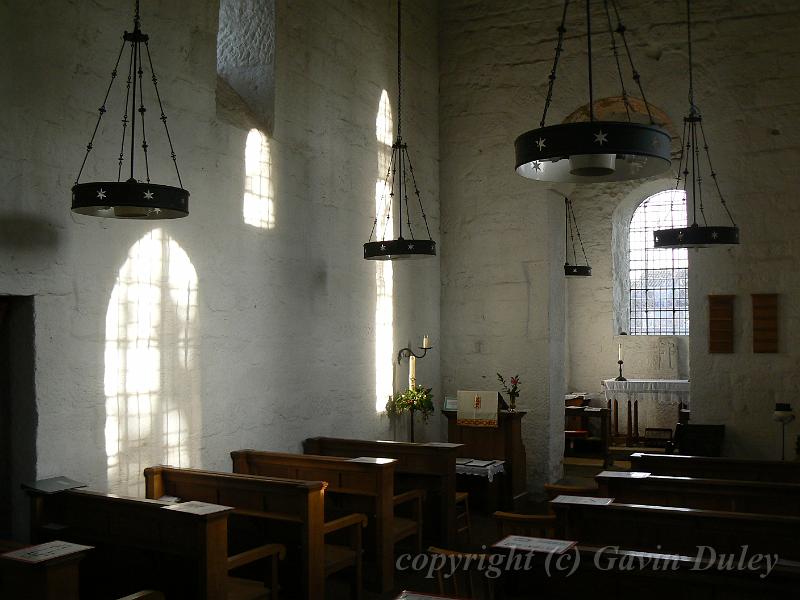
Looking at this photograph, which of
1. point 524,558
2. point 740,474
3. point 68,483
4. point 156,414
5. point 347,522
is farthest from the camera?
point 740,474

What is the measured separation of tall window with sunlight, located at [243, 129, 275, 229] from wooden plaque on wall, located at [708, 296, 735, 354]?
16.7 ft

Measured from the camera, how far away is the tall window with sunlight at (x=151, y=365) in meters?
5.88

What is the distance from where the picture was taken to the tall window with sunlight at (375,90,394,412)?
30.5ft

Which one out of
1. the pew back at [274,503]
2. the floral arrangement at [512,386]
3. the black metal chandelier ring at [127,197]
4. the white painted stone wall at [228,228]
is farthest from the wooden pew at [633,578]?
the floral arrangement at [512,386]

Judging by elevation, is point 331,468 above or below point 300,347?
below

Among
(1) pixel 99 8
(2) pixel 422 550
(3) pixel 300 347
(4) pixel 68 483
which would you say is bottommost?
(2) pixel 422 550

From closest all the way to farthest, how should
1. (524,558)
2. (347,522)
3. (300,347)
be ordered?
(524,558) < (347,522) < (300,347)

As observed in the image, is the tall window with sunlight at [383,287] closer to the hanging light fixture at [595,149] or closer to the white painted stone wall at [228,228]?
the white painted stone wall at [228,228]

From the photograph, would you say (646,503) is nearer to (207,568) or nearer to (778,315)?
(207,568)

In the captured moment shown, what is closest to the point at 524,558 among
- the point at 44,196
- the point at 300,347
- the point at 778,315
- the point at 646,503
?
the point at 646,503

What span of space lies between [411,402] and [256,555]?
4.48 m

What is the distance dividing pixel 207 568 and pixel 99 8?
3.99 meters

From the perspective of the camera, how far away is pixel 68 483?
5.28 m

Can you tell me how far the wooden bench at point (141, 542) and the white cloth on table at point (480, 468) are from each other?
3.58 meters
